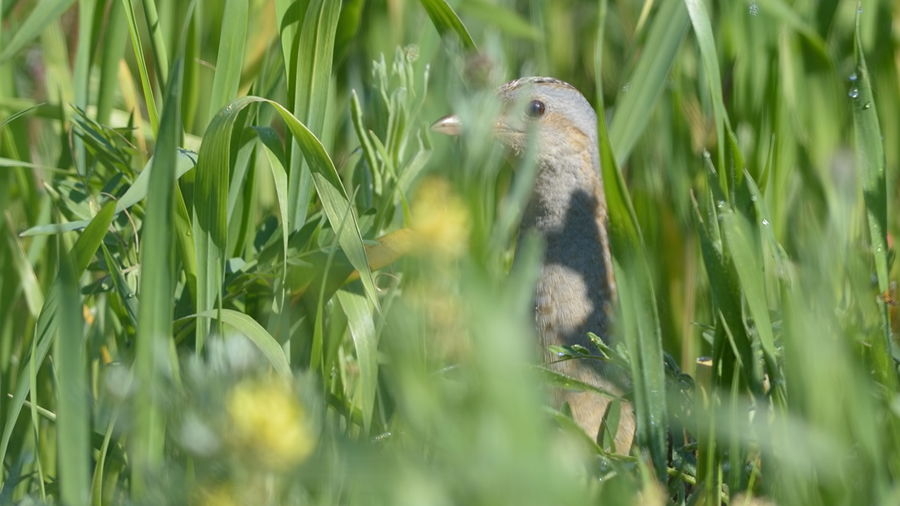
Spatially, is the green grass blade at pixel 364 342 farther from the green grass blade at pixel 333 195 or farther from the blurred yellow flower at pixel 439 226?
the blurred yellow flower at pixel 439 226

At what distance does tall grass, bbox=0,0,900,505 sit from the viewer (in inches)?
34.6

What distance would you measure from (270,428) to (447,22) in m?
1.40

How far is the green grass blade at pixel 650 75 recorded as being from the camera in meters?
2.33

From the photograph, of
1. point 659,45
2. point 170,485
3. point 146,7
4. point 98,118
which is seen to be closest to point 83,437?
point 170,485

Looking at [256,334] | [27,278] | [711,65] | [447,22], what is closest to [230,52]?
[447,22]

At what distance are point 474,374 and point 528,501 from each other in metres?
0.13

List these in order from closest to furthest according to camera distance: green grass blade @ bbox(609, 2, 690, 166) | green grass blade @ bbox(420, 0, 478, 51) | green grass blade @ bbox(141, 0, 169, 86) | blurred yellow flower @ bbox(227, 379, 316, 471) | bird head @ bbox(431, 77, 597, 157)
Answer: blurred yellow flower @ bbox(227, 379, 316, 471), green grass blade @ bbox(141, 0, 169, 86), green grass blade @ bbox(420, 0, 478, 51), green grass blade @ bbox(609, 2, 690, 166), bird head @ bbox(431, 77, 597, 157)

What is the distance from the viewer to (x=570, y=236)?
92.0 inches

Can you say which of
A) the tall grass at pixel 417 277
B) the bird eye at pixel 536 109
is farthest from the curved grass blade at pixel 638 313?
the bird eye at pixel 536 109

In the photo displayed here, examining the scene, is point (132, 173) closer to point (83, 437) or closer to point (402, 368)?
point (83, 437)

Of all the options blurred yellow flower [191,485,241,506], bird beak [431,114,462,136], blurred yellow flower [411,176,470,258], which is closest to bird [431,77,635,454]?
bird beak [431,114,462,136]

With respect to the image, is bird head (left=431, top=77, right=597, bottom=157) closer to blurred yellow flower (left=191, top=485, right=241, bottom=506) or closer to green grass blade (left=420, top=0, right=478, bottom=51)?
green grass blade (left=420, top=0, right=478, bottom=51)

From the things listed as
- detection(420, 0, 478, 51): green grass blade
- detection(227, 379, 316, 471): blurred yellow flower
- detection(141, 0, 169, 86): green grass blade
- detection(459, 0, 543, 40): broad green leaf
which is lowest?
detection(227, 379, 316, 471): blurred yellow flower

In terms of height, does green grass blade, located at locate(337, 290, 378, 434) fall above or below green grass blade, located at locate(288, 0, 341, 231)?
below
